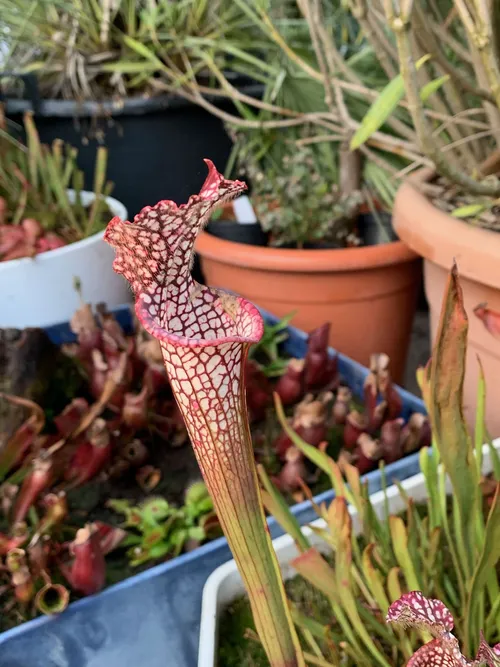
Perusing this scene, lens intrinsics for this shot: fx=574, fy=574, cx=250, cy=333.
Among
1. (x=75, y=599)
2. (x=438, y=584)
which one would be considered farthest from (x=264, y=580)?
(x=75, y=599)

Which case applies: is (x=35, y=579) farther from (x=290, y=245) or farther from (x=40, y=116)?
(x=40, y=116)

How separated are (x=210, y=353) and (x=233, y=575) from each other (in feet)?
1.21

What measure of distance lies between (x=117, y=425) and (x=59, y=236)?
0.50m

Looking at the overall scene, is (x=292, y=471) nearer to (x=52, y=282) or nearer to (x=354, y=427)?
(x=354, y=427)

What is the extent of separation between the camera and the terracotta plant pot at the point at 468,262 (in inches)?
26.5

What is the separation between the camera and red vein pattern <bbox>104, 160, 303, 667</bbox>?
266 millimetres

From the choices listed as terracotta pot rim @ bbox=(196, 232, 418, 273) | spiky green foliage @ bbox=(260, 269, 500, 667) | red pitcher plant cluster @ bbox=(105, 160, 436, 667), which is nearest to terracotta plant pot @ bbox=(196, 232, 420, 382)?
terracotta pot rim @ bbox=(196, 232, 418, 273)

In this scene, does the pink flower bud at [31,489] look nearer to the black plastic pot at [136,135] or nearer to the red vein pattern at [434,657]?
the red vein pattern at [434,657]

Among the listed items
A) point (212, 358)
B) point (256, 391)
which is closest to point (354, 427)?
point (256, 391)

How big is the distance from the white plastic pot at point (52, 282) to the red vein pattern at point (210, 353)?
0.74 m

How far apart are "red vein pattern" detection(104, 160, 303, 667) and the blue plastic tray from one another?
0.27 meters

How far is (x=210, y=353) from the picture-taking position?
0.28 m

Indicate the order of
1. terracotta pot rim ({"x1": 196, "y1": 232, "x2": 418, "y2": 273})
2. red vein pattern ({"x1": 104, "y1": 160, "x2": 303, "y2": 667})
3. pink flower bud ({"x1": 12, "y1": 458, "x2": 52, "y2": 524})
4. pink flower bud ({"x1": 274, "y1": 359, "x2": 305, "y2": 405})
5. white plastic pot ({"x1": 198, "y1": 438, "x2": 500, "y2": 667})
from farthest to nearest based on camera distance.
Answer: terracotta pot rim ({"x1": 196, "y1": 232, "x2": 418, "y2": 273})
pink flower bud ({"x1": 274, "y1": 359, "x2": 305, "y2": 405})
pink flower bud ({"x1": 12, "y1": 458, "x2": 52, "y2": 524})
white plastic pot ({"x1": 198, "y1": 438, "x2": 500, "y2": 667})
red vein pattern ({"x1": 104, "y1": 160, "x2": 303, "y2": 667})

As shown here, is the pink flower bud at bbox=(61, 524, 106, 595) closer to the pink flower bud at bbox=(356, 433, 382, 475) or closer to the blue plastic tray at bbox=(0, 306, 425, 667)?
the blue plastic tray at bbox=(0, 306, 425, 667)
